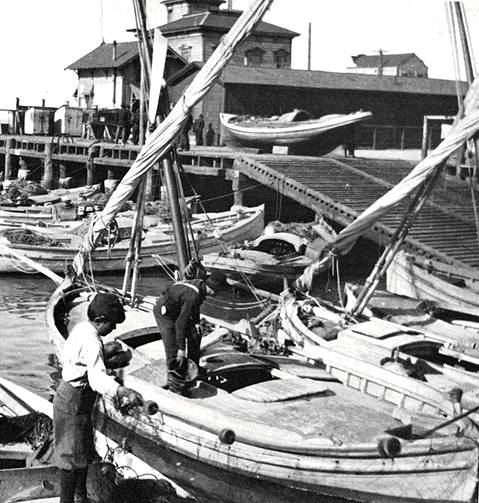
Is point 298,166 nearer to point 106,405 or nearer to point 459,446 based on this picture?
point 106,405

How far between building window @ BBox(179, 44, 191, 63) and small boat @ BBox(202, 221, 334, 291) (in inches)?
1441

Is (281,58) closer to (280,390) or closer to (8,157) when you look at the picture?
(8,157)

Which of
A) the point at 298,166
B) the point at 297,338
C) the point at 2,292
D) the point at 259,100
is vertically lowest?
the point at 2,292

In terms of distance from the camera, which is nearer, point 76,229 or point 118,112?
point 76,229

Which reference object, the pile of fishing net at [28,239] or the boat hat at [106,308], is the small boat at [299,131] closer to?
the pile of fishing net at [28,239]

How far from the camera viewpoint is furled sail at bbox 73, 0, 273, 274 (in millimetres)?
13992

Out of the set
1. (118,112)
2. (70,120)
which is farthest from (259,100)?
(70,120)

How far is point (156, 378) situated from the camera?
37.2ft

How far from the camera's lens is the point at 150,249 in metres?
27.3

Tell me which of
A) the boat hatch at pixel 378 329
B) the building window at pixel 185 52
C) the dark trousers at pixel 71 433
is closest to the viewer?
the dark trousers at pixel 71 433

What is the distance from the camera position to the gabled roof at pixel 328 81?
1928 inches

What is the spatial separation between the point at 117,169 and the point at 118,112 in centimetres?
760

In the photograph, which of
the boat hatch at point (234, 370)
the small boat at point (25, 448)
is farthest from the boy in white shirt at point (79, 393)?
the boat hatch at point (234, 370)

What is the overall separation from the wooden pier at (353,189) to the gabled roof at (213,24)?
2356 centimetres
